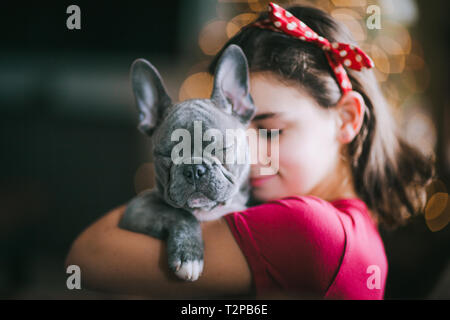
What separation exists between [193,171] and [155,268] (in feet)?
0.55

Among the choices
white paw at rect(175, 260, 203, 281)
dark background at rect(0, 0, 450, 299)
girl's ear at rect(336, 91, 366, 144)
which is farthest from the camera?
dark background at rect(0, 0, 450, 299)

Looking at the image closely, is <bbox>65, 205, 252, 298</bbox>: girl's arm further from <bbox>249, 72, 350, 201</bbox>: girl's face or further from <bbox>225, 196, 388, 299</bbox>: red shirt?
<bbox>249, 72, 350, 201</bbox>: girl's face

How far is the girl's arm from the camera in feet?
1.86

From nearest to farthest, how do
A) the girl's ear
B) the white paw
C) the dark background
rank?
the white paw
the girl's ear
the dark background

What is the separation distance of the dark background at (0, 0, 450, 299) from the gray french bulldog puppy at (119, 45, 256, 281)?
0.15 m

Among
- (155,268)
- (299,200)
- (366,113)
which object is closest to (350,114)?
(366,113)

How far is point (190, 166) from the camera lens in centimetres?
55

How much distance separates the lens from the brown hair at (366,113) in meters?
0.64

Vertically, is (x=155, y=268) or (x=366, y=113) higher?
(x=366, y=113)

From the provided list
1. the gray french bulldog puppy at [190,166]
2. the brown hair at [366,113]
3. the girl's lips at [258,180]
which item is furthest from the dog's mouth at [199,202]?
the brown hair at [366,113]

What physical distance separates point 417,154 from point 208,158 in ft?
1.70

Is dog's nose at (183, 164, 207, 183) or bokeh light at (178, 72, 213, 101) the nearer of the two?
dog's nose at (183, 164, 207, 183)

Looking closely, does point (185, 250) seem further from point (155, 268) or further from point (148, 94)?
point (148, 94)

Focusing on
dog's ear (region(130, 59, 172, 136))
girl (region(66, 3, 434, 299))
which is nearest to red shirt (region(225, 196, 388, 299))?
girl (region(66, 3, 434, 299))
